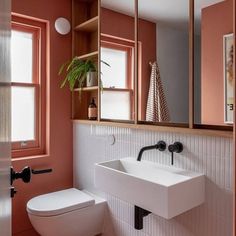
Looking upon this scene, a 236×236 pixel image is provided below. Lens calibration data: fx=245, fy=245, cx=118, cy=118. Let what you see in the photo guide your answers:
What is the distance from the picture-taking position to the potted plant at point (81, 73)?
7.63 feet

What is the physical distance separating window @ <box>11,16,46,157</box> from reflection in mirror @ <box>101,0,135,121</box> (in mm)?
638

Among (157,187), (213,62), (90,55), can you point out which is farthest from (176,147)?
(90,55)

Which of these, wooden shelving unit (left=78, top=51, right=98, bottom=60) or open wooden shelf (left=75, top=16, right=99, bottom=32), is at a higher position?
open wooden shelf (left=75, top=16, right=99, bottom=32)

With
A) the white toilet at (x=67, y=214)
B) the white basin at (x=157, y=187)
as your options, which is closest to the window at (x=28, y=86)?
the white toilet at (x=67, y=214)

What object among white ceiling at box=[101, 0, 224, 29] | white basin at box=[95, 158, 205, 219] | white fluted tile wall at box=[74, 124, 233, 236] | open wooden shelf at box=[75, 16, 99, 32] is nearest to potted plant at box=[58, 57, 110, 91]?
open wooden shelf at box=[75, 16, 99, 32]

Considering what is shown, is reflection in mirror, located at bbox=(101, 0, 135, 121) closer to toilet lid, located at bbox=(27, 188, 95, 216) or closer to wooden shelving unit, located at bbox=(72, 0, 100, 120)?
wooden shelving unit, located at bbox=(72, 0, 100, 120)

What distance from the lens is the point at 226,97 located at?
1341 millimetres

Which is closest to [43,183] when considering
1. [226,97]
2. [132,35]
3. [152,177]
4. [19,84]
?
[19,84]

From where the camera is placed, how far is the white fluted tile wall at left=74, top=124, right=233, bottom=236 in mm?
1340

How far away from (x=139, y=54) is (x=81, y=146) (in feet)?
3.62

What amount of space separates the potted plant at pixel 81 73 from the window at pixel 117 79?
→ 0.16 meters

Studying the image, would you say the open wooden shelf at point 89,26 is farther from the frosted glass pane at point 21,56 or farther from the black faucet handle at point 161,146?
the black faucet handle at point 161,146

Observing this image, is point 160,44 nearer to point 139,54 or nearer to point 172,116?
point 139,54

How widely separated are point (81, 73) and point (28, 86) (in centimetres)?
51
